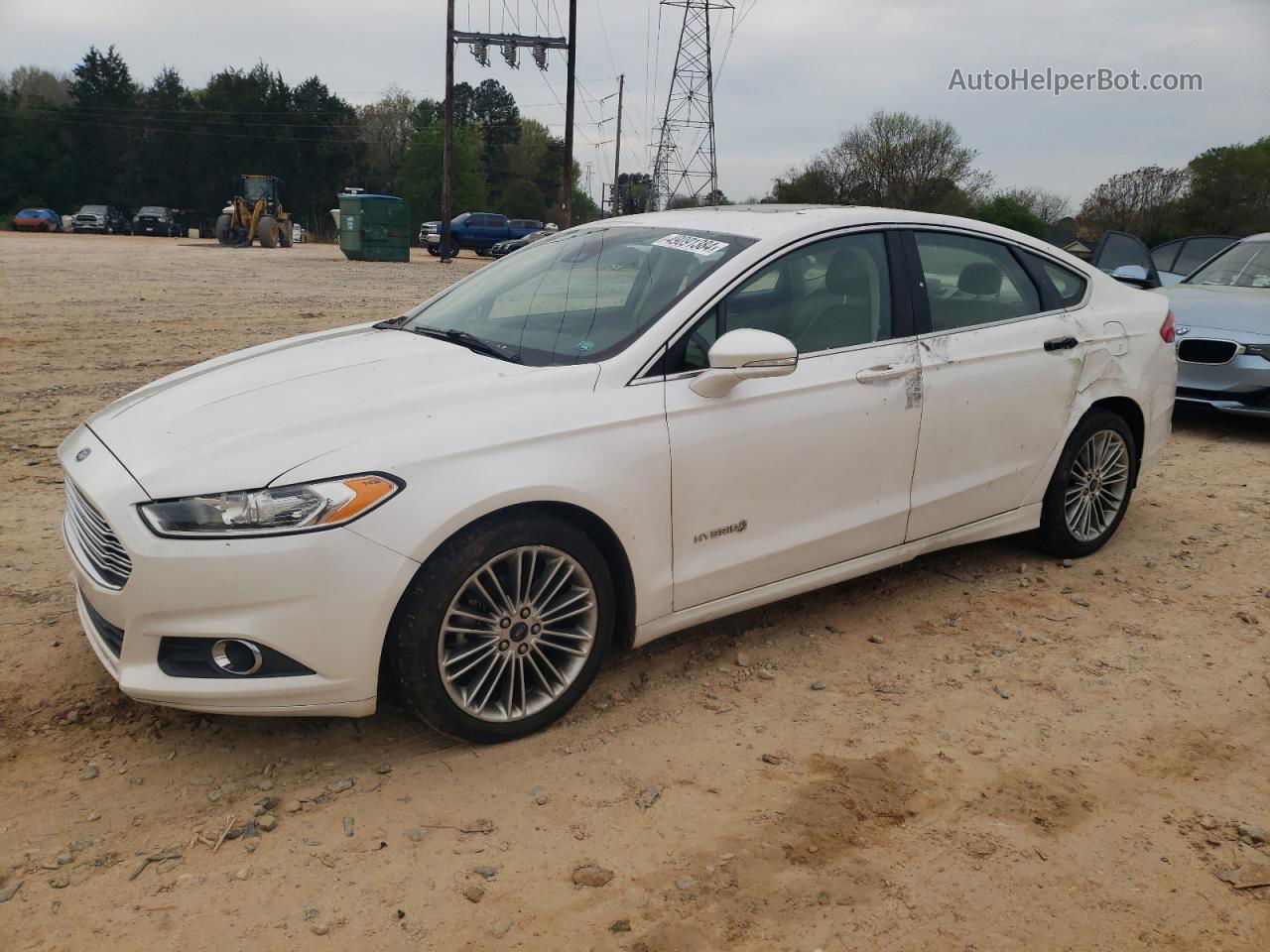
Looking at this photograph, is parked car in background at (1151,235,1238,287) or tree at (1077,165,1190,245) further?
tree at (1077,165,1190,245)

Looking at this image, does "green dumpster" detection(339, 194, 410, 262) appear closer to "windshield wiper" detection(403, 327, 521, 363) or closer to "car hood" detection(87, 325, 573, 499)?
"windshield wiper" detection(403, 327, 521, 363)

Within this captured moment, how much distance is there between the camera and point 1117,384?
4891 mm

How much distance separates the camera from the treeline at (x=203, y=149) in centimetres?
6191

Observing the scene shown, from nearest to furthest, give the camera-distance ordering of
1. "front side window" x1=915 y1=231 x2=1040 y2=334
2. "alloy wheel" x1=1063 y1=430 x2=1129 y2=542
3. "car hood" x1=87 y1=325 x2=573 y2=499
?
"car hood" x1=87 y1=325 x2=573 y2=499 → "front side window" x1=915 y1=231 x2=1040 y2=334 → "alloy wheel" x1=1063 y1=430 x2=1129 y2=542

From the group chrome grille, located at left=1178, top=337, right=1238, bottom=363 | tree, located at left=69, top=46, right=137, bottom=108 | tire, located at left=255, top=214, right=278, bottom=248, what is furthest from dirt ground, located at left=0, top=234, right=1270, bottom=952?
tree, located at left=69, top=46, right=137, bottom=108

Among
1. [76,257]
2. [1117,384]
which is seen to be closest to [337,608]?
[1117,384]

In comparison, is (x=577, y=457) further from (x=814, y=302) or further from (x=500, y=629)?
(x=814, y=302)

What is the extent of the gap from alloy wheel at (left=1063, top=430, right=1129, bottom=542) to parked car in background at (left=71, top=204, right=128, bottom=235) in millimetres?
55401

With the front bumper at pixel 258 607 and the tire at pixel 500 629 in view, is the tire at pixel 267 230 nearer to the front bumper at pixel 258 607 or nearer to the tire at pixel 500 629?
the front bumper at pixel 258 607

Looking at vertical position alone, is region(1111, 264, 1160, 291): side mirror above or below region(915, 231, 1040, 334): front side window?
above

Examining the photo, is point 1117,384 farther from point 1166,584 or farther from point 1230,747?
point 1230,747

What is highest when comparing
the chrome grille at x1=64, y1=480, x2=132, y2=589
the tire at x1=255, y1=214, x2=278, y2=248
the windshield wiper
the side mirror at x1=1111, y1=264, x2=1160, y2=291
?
the tire at x1=255, y1=214, x2=278, y2=248

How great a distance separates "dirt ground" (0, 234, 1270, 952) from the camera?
8.37 ft

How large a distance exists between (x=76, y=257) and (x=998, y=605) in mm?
26023
